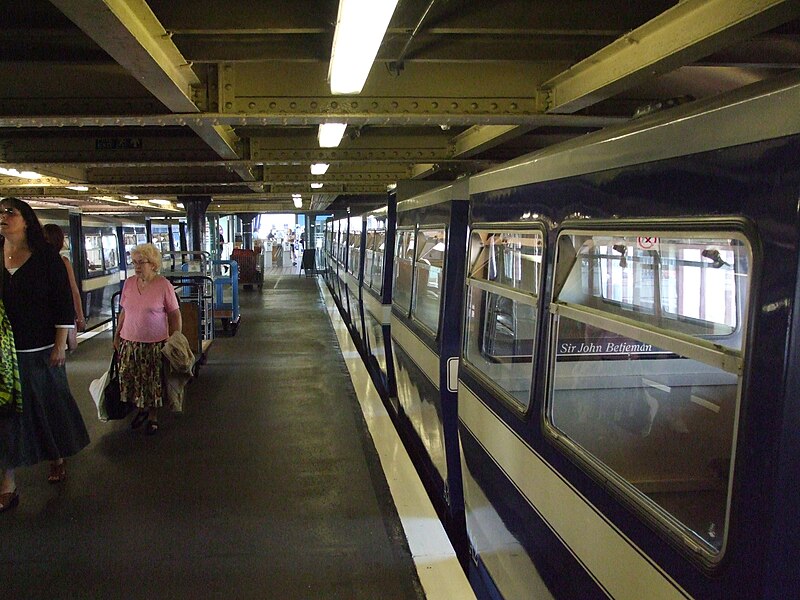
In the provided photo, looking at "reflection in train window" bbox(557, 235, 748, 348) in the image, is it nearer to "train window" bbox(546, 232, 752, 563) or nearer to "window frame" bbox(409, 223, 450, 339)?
"train window" bbox(546, 232, 752, 563)

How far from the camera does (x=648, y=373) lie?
3113 mm

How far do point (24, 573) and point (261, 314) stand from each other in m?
10.7

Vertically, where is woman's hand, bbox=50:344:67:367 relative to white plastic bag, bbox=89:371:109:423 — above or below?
above

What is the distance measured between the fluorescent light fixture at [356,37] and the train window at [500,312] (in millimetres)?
1046

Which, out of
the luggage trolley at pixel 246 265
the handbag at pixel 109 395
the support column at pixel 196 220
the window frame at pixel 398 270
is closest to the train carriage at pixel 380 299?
the window frame at pixel 398 270

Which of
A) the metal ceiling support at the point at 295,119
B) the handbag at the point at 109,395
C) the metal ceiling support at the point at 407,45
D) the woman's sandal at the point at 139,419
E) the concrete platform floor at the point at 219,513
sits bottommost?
the concrete platform floor at the point at 219,513

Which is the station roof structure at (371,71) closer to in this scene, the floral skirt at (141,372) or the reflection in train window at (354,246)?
the floral skirt at (141,372)

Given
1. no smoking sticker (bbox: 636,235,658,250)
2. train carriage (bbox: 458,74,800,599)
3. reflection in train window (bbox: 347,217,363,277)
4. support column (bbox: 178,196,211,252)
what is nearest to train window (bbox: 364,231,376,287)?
reflection in train window (bbox: 347,217,363,277)

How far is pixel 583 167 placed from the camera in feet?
7.36

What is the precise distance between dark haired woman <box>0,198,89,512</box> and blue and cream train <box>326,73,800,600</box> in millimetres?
2339

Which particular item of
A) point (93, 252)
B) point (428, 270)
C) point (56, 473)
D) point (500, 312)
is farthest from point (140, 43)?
point (93, 252)

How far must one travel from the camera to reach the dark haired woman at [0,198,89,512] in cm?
383

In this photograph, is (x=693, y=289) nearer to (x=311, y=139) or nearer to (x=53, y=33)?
(x=53, y=33)

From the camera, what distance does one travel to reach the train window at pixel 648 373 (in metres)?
2.32
